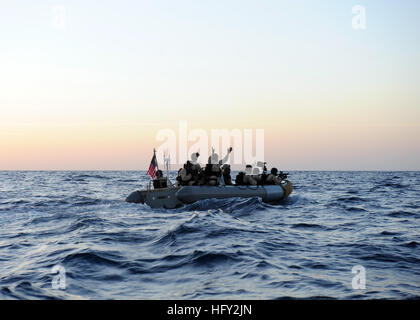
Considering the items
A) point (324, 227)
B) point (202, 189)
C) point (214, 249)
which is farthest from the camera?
point (202, 189)

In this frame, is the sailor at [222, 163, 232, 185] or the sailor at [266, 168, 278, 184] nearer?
the sailor at [222, 163, 232, 185]

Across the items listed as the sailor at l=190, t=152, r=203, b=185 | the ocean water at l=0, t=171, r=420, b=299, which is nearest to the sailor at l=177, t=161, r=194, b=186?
the sailor at l=190, t=152, r=203, b=185

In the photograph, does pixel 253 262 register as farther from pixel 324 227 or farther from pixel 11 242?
pixel 11 242

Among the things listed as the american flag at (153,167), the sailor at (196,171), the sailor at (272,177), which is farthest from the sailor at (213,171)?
the sailor at (272,177)

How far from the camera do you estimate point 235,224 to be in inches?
652

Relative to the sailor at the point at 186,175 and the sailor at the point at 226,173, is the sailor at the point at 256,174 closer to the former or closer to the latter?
the sailor at the point at 226,173

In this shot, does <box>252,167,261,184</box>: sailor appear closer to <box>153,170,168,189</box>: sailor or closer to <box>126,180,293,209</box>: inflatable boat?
<box>126,180,293,209</box>: inflatable boat

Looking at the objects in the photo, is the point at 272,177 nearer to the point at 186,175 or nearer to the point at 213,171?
the point at 213,171

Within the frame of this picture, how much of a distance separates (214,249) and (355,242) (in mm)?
4502

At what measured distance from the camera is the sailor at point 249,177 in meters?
24.5

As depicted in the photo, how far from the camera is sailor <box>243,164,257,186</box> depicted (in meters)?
24.5

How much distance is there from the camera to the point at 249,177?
80.4ft

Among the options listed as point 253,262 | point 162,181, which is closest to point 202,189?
point 162,181
